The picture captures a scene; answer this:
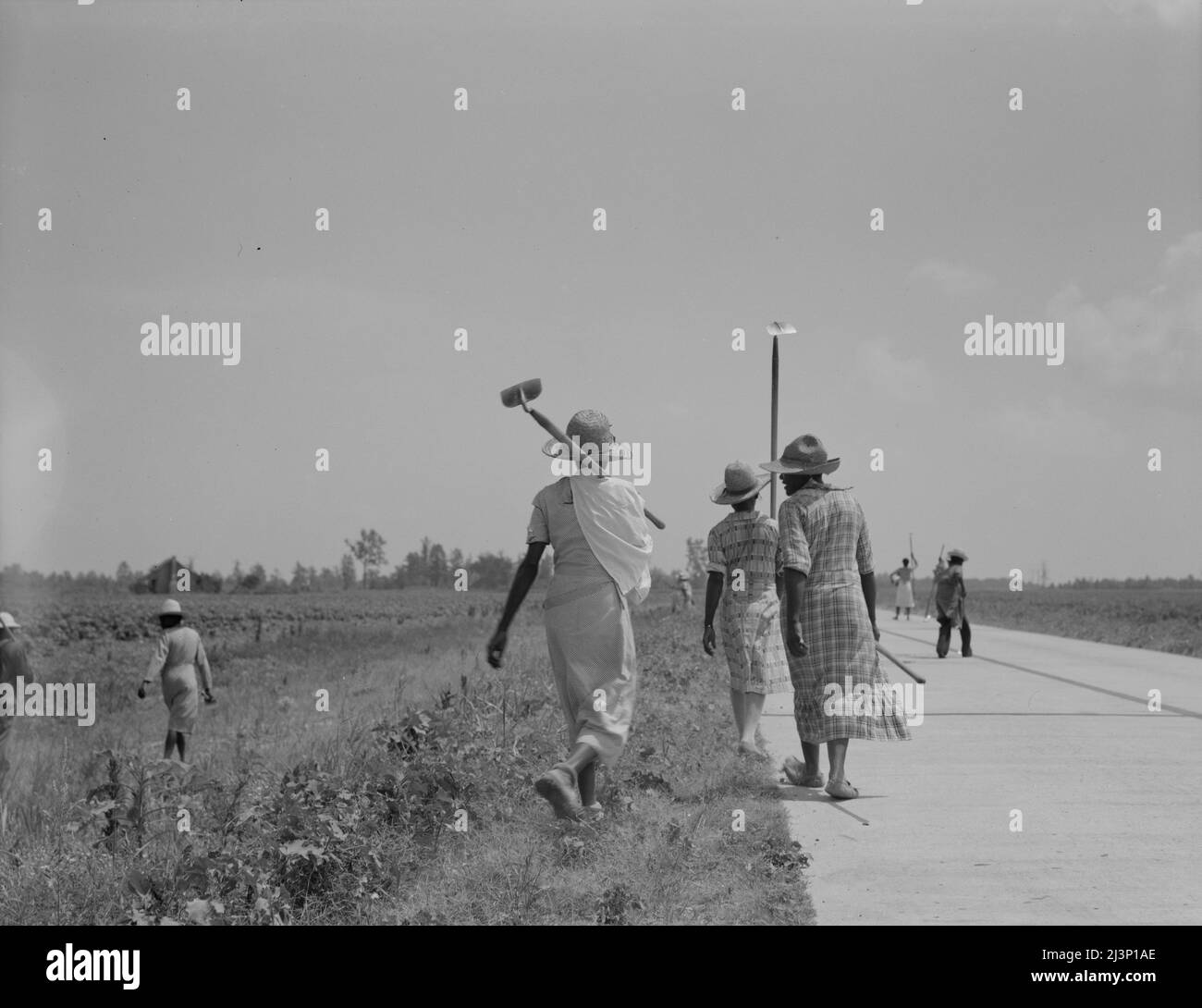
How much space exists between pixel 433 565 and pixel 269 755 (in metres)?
106

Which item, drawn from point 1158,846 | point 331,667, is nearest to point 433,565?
point 331,667

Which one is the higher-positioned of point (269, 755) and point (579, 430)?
point (579, 430)

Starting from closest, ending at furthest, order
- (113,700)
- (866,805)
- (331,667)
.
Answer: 1. (866,805)
2. (113,700)
3. (331,667)

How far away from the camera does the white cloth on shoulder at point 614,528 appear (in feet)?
20.8

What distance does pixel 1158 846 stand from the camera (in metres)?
6.16

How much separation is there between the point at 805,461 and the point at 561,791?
Answer: 2854 mm

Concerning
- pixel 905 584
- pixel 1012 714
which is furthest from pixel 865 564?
pixel 905 584

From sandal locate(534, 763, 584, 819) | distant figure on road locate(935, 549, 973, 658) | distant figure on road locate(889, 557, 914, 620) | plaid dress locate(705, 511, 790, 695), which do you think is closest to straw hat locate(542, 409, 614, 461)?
sandal locate(534, 763, 584, 819)

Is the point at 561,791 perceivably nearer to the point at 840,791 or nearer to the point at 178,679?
the point at 840,791

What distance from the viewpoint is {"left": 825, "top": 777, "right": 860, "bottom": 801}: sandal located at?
743cm

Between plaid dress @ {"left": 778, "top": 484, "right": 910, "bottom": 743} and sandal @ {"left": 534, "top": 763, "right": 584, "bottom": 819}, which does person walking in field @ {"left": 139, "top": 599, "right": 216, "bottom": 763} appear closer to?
plaid dress @ {"left": 778, "top": 484, "right": 910, "bottom": 743}

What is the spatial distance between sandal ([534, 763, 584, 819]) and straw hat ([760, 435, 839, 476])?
260cm

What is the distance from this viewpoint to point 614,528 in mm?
6371
